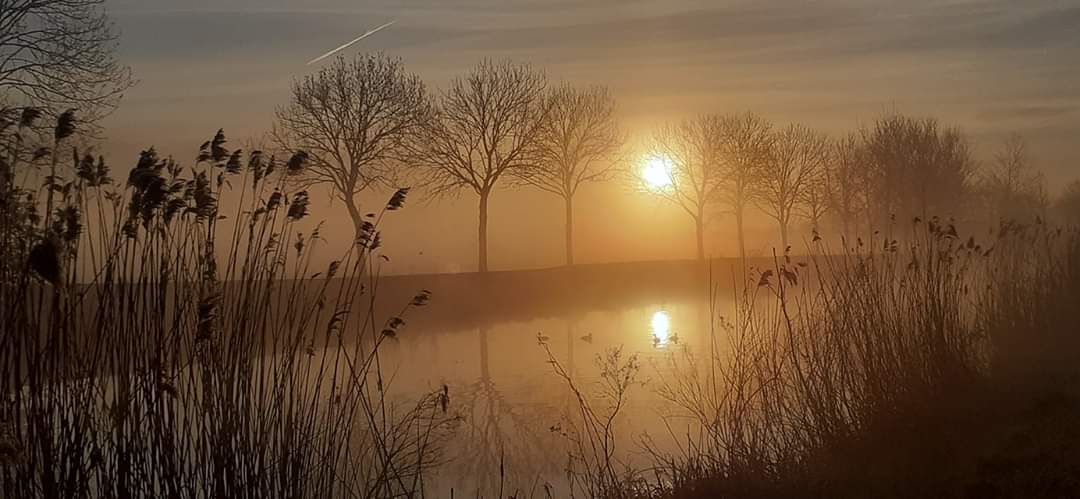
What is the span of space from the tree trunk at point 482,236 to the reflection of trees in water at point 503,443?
16985 mm

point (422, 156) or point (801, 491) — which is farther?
point (422, 156)

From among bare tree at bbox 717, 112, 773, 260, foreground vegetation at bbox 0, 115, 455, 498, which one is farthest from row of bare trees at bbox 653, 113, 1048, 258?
foreground vegetation at bbox 0, 115, 455, 498

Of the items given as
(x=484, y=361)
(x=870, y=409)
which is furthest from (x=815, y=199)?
(x=870, y=409)

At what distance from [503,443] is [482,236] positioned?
1956cm

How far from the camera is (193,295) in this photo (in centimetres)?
416

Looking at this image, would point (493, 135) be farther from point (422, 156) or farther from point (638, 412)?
point (638, 412)

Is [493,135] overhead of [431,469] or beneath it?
overhead

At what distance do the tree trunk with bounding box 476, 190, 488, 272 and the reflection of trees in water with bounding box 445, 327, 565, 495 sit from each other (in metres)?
17.0

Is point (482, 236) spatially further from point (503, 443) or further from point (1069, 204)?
point (503, 443)

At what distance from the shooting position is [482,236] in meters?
26.1

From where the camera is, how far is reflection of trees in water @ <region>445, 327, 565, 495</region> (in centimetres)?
593

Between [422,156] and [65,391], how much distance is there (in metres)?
21.5

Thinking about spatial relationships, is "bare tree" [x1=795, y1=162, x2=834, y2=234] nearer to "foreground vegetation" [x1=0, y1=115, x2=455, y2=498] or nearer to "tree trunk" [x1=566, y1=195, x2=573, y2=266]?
"tree trunk" [x1=566, y1=195, x2=573, y2=266]

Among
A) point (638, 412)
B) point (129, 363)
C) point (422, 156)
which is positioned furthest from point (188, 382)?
point (422, 156)
